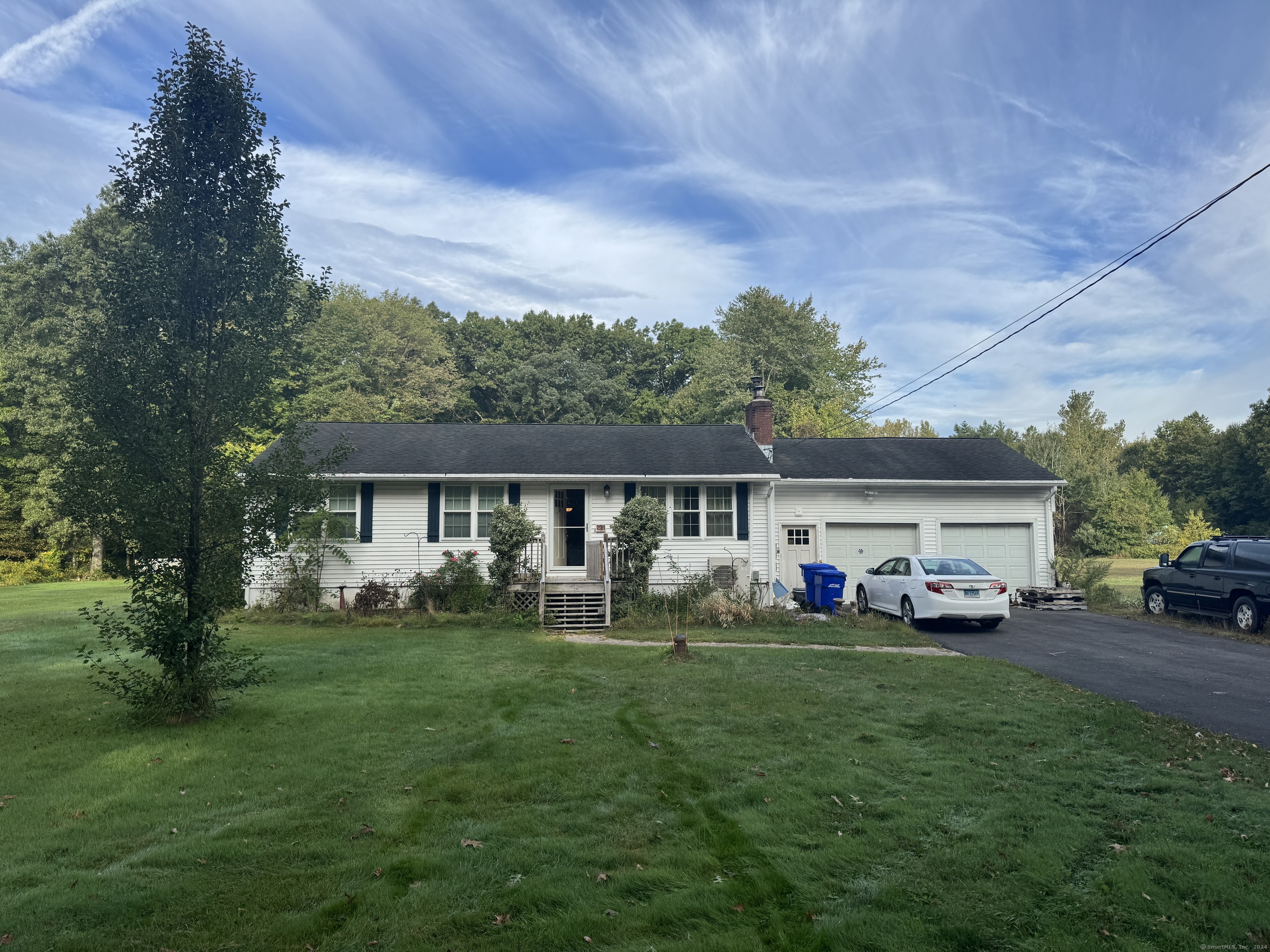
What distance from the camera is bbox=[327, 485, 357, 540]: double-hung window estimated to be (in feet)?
53.7

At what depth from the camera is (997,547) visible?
1914 cm

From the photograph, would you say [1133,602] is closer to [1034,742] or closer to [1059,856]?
[1034,742]

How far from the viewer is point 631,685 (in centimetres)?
895

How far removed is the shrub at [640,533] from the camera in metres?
15.6

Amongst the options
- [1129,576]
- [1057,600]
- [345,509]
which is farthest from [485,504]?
[1129,576]

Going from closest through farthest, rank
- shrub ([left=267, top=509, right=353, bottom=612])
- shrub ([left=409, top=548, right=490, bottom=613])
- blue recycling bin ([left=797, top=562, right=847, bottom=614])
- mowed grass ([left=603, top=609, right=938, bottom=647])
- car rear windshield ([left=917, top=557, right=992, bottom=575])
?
mowed grass ([left=603, top=609, right=938, bottom=647]) → car rear windshield ([left=917, top=557, right=992, bottom=575]) → shrub ([left=409, top=548, right=490, bottom=613]) → blue recycling bin ([left=797, top=562, right=847, bottom=614]) → shrub ([left=267, top=509, right=353, bottom=612])

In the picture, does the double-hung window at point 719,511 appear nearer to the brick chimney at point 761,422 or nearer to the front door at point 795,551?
the front door at point 795,551

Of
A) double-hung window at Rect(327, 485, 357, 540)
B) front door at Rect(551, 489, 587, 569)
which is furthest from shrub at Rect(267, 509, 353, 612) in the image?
front door at Rect(551, 489, 587, 569)

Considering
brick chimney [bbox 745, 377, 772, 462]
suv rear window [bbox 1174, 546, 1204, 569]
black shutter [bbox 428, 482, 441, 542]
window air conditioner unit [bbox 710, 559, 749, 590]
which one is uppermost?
brick chimney [bbox 745, 377, 772, 462]

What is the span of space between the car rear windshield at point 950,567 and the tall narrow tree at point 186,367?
12197mm

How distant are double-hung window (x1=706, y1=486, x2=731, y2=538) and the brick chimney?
272 cm

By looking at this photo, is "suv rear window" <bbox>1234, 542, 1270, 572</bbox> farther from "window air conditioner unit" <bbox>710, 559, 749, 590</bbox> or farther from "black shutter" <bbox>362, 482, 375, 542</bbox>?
"black shutter" <bbox>362, 482, 375, 542</bbox>

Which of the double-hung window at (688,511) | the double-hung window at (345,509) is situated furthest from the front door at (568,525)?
the double-hung window at (345,509)

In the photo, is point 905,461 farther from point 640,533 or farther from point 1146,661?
point 1146,661
